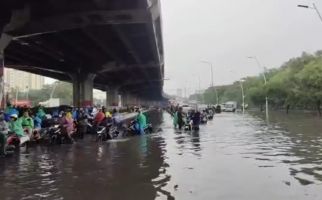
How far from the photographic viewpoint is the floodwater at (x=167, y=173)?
33.9 feet

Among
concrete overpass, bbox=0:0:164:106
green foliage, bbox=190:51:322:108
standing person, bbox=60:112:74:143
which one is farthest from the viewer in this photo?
green foliage, bbox=190:51:322:108

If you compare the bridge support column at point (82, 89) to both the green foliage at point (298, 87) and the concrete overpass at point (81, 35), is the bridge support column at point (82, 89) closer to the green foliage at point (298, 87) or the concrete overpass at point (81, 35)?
the concrete overpass at point (81, 35)

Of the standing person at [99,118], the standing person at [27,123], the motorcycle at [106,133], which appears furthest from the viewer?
the standing person at [99,118]

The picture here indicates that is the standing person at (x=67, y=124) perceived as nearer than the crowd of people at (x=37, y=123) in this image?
No

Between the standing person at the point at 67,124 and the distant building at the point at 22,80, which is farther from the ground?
the distant building at the point at 22,80

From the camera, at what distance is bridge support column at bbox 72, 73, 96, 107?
67938mm

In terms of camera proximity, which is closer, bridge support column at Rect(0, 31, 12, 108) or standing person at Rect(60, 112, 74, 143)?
standing person at Rect(60, 112, 74, 143)

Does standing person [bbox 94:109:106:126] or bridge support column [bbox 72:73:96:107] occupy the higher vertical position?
bridge support column [bbox 72:73:96:107]

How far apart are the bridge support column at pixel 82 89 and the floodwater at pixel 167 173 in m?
47.8

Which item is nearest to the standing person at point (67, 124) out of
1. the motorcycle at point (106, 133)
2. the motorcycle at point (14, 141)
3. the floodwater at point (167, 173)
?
the motorcycle at point (106, 133)

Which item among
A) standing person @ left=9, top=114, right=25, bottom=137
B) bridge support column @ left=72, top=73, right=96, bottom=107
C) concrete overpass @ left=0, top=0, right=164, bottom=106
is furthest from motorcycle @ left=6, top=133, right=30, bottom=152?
bridge support column @ left=72, top=73, right=96, bottom=107

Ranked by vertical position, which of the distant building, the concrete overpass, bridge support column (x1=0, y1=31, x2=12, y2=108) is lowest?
bridge support column (x1=0, y1=31, x2=12, y2=108)

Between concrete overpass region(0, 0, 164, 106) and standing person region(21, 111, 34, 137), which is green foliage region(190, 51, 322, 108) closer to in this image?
concrete overpass region(0, 0, 164, 106)

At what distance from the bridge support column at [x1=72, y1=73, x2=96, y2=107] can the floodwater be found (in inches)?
1883
